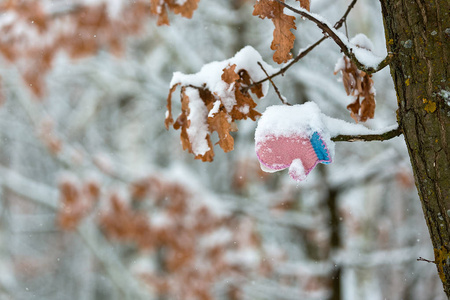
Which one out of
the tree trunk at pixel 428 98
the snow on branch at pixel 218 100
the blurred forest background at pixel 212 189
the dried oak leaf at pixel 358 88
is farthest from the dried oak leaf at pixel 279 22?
the blurred forest background at pixel 212 189

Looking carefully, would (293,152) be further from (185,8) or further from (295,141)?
(185,8)

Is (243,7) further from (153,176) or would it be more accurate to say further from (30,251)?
(30,251)

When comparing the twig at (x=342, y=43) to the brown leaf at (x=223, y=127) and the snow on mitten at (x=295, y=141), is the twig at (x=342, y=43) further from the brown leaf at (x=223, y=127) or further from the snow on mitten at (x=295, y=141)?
the brown leaf at (x=223, y=127)

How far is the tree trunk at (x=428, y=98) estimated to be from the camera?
1049 millimetres

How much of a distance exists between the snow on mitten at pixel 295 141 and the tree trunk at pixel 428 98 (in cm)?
20

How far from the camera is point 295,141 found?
1.17 meters

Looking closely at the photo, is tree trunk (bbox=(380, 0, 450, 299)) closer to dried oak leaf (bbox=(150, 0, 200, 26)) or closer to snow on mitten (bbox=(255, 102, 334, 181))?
snow on mitten (bbox=(255, 102, 334, 181))

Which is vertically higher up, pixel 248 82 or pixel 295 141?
pixel 248 82

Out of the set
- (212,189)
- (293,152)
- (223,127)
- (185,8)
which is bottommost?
(293,152)

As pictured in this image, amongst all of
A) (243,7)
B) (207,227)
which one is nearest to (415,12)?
(207,227)

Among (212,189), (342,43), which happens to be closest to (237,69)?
(342,43)

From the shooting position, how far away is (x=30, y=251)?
52.5 feet

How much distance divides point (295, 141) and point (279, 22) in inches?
12.3

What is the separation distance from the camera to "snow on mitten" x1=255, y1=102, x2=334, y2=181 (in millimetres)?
1152
